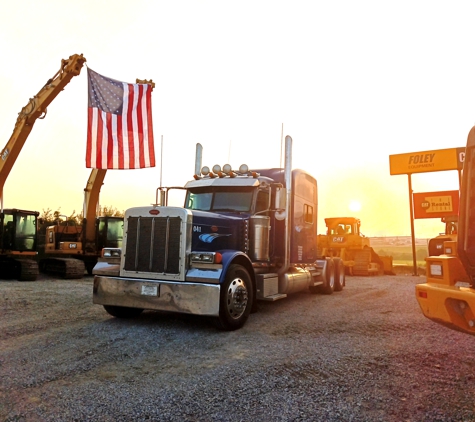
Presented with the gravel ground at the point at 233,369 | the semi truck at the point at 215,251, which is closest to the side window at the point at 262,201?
the semi truck at the point at 215,251

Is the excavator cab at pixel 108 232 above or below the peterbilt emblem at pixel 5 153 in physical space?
below

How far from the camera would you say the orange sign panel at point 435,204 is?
25438mm

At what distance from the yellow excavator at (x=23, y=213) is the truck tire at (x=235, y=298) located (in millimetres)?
10306

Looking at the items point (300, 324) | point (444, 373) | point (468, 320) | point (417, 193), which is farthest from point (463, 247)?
point (417, 193)

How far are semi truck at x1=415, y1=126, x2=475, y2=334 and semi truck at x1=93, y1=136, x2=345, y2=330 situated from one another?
10.1 feet

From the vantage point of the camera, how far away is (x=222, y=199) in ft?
28.9

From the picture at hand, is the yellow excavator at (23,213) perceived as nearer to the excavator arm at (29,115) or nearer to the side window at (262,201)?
the excavator arm at (29,115)

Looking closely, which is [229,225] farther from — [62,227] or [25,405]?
[62,227]

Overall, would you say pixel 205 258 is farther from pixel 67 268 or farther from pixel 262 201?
pixel 67 268

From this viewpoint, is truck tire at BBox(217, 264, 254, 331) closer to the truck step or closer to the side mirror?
the truck step

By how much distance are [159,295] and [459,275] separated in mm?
4380

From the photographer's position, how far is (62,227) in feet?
59.8

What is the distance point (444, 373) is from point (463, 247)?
1.40 m

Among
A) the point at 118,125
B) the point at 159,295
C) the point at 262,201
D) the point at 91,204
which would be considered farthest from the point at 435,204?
the point at 159,295
